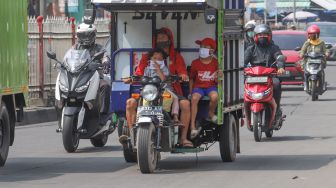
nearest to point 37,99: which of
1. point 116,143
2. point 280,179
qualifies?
point 116,143

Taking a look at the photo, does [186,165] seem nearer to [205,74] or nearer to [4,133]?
[205,74]

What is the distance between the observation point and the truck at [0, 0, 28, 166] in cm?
1399

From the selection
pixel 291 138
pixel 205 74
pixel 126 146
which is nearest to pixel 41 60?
pixel 291 138

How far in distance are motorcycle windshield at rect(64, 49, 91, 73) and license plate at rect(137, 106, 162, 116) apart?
352cm

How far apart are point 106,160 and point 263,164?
2184mm

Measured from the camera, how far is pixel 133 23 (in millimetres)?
Result: 14953

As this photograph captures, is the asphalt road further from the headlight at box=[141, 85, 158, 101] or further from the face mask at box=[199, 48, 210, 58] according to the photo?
the face mask at box=[199, 48, 210, 58]

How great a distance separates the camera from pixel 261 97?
61.5 feet

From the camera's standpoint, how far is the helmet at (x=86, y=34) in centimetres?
1705

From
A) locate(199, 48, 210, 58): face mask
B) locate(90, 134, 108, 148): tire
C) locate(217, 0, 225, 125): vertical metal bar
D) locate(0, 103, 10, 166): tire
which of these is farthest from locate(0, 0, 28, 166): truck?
locate(217, 0, 225, 125): vertical metal bar

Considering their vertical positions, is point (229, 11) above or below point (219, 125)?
above

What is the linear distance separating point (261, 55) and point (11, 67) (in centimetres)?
573

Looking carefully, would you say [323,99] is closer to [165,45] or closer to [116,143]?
[116,143]

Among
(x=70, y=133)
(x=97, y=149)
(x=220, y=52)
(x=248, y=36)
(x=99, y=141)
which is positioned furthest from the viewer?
(x=248, y=36)
